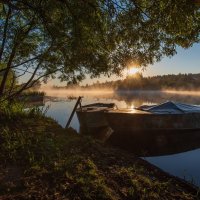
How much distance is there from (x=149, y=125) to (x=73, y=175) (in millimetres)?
14271

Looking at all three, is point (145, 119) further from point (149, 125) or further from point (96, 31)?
point (96, 31)

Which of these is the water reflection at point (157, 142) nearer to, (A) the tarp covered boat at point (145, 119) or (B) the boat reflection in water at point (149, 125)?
(B) the boat reflection in water at point (149, 125)

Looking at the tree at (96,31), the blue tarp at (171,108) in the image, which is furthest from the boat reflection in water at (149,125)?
the tree at (96,31)

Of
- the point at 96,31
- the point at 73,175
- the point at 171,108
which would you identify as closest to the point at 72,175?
the point at 73,175

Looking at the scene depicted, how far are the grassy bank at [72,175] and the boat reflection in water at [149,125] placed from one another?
818cm

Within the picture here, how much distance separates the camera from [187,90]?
522 ft

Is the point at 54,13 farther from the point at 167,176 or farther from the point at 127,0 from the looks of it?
the point at 167,176

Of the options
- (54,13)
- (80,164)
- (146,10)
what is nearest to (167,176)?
(80,164)

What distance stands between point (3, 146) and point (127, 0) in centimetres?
697

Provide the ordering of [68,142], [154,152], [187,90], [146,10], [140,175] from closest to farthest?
[140,175] → [146,10] → [68,142] → [154,152] → [187,90]

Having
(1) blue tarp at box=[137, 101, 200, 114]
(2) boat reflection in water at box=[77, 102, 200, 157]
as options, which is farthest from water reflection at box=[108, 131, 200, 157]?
(1) blue tarp at box=[137, 101, 200, 114]

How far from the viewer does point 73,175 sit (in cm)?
855

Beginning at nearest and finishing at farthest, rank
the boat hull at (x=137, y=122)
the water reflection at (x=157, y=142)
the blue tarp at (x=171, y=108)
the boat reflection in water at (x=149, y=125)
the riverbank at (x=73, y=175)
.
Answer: the riverbank at (x=73, y=175)
the water reflection at (x=157, y=142)
the boat reflection in water at (x=149, y=125)
the boat hull at (x=137, y=122)
the blue tarp at (x=171, y=108)

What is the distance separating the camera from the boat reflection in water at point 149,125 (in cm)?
2052
